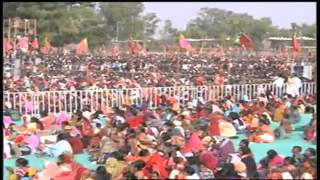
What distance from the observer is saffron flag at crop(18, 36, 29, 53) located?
5089 millimetres

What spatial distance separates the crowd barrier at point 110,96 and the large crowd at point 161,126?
0.22ft

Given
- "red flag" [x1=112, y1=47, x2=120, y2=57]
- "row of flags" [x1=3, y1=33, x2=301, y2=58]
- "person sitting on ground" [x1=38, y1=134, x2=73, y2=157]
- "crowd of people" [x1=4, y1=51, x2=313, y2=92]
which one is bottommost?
"person sitting on ground" [x1=38, y1=134, x2=73, y2=157]

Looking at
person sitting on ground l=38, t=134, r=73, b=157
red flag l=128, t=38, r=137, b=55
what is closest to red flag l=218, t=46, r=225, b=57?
red flag l=128, t=38, r=137, b=55

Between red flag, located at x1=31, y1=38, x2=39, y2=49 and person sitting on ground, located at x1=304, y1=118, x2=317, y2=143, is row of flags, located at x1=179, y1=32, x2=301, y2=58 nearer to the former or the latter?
person sitting on ground, located at x1=304, y1=118, x2=317, y2=143

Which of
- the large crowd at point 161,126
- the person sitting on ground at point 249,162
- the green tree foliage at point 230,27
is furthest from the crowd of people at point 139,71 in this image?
the person sitting on ground at point 249,162

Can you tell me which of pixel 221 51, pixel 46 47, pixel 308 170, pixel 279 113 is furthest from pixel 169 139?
pixel 46 47

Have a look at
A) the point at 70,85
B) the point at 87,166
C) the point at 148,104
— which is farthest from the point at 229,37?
the point at 87,166

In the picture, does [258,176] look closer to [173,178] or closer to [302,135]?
[173,178]

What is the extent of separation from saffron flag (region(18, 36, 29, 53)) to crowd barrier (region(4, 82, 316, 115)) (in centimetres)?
48

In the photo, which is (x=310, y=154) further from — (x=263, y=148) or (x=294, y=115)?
(x=294, y=115)

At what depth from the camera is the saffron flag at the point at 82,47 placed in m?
6.47

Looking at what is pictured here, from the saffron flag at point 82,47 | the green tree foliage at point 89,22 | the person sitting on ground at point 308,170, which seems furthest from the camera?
the saffron flag at point 82,47

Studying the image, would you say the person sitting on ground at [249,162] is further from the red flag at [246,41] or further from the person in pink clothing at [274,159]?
the red flag at [246,41]

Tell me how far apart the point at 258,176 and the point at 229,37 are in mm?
2486
